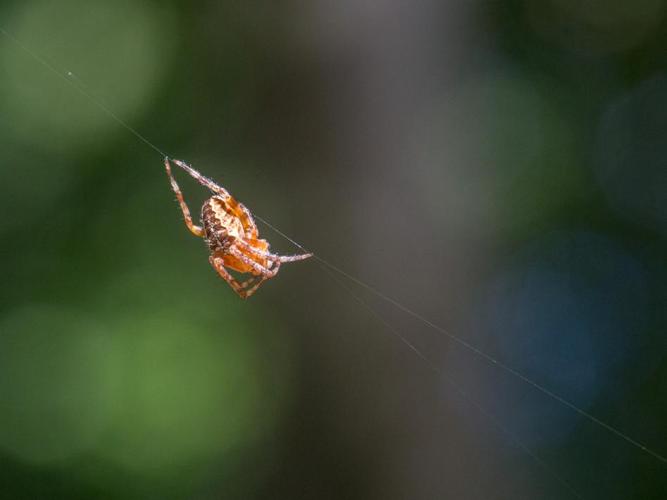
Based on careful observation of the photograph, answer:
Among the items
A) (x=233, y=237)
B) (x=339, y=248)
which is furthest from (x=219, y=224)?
(x=339, y=248)

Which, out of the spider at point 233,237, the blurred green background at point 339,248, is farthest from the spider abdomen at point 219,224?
the blurred green background at point 339,248

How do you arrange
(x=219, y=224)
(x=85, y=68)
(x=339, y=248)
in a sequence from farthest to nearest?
(x=85, y=68), (x=339, y=248), (x=219, y=224)

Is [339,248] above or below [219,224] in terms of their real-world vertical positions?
above

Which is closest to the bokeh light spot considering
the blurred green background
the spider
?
the blurred green background

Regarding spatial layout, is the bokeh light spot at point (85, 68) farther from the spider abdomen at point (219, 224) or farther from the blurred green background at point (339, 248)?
the spider abdomen at point (219, 224)

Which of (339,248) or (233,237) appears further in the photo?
(339,248)

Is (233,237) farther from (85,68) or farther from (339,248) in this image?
(85,68)

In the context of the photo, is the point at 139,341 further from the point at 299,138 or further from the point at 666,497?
the point at 666,497

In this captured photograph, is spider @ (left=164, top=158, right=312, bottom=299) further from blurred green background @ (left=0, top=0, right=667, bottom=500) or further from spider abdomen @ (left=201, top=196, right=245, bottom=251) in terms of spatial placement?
blurred green background @ (left=0, top=0, right=667, bottom=500)

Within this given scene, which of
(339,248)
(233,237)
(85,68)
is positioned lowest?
(233,237)

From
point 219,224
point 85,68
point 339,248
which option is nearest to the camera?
point 219,224
